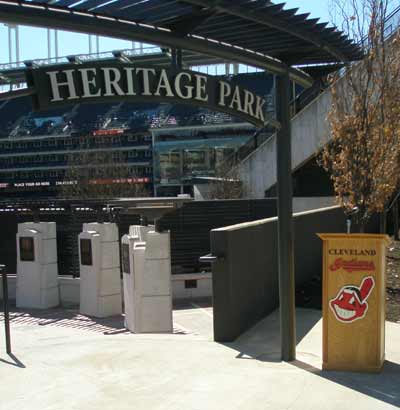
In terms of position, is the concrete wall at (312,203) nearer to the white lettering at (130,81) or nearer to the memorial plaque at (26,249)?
the memorial plaque at (26,249)

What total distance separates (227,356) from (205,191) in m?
18.6

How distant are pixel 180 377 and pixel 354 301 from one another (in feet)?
6.00

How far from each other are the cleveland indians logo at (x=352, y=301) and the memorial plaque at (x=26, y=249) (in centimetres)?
921

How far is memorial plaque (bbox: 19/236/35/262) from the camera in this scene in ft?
43.9

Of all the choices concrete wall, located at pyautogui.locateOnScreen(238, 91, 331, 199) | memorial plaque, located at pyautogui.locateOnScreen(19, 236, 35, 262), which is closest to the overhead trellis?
memorial plaque, located at pyautogui.locateOnScreen(19, 236, 35, 262)

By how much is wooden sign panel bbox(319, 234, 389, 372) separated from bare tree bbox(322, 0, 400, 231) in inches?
235

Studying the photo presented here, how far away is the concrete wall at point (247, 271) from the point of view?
23.8 ft

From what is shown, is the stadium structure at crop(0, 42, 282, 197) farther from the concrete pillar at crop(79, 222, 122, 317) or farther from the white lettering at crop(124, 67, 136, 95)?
the white lettering at crop(124, 67, 136, 95)

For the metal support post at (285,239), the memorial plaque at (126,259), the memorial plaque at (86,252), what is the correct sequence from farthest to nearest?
the memorial plaque at (86,252) → the memorial plaque at (126,259) → the metal support post at (285,239)

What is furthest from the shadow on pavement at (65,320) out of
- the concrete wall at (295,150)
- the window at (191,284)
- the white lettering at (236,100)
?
the concrete wall at (295,150)

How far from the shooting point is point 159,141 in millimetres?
61531

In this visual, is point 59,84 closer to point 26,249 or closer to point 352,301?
point 352,301

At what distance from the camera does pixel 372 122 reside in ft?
37.1

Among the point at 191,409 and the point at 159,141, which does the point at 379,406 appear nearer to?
the point at 191,409
